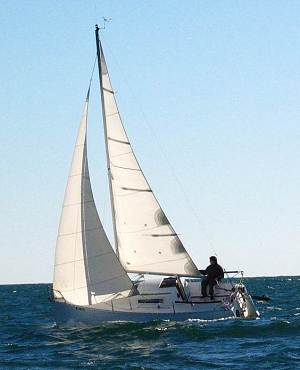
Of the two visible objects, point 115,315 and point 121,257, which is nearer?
point 115,315

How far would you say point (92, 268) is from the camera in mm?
28422

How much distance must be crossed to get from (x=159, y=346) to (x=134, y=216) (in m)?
7.85

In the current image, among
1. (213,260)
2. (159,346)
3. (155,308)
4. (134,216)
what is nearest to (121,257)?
(134,216)

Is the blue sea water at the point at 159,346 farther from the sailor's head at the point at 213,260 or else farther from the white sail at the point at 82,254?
the sailor's head at the point at 213,260

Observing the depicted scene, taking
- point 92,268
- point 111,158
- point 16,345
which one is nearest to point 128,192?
point 111,158

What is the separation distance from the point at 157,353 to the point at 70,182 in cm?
925

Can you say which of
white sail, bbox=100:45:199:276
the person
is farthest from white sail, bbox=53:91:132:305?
the person

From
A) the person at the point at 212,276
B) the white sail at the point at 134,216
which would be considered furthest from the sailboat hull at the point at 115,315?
the white sail at the point at 134,216

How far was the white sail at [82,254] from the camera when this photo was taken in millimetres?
28234

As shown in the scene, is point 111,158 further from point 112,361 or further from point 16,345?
point 112,361

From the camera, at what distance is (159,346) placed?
22.9 m

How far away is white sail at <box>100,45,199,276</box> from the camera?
2955 centimetres

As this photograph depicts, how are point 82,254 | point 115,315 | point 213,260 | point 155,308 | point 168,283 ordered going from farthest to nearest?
point 168,283, point 213,260, point 82,254, point 155,308, point 115,315

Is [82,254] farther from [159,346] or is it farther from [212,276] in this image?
[159,346]
